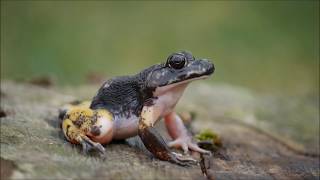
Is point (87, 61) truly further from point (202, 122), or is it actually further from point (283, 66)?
point (202, 122)

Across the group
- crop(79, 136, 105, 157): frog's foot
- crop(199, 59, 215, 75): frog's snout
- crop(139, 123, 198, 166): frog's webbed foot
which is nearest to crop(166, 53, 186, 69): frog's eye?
crop(199, 59, 215, 75): frog's snout

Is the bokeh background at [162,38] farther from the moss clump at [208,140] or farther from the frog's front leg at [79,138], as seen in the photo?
the frog's front leg at [79,138]

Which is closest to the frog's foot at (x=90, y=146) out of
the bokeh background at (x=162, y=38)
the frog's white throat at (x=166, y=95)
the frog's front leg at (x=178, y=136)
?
the frog's white throat at (x=166, y=95)

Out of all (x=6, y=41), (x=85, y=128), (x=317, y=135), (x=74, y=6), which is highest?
(x=74, y=6)

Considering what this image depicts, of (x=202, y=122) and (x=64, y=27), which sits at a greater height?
(x=64, y=27)

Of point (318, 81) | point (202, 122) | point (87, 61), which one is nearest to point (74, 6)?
point (87, 61)

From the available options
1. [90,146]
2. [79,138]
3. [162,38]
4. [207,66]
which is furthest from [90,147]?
[162,38]

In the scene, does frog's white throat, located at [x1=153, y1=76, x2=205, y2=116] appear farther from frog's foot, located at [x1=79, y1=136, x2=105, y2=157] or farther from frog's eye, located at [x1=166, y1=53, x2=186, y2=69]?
frog's foot, located at [x1=79, y1=136, x2=105, y2=157]
